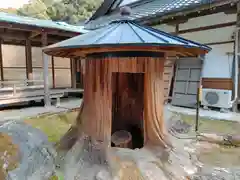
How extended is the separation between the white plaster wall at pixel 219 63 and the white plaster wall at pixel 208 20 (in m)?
0.81

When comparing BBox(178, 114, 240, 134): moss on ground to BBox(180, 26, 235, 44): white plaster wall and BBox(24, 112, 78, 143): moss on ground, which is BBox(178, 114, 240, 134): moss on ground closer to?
BBox(180, 26, 235, 44): white plaster wall

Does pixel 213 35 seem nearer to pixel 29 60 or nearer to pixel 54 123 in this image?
pixel 54 123

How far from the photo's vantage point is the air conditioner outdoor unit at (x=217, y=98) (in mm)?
6816

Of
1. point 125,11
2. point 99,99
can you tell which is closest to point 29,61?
point 125,11

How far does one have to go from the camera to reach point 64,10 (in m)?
19.8

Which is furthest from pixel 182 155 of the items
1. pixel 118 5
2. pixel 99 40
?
pixel 118 5

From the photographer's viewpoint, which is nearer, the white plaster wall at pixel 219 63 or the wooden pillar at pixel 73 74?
the white plaster wall at pixel 219 63

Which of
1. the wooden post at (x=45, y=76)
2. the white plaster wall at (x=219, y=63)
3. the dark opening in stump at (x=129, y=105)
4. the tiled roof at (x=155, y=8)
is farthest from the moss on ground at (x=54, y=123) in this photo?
the white plaster wall at (x=219, y=63)

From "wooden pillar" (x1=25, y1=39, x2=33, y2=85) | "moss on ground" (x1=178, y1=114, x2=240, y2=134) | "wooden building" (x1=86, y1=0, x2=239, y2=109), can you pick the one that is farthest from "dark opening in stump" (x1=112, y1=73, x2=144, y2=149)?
"wooden pillar" (x1=25, y1=39, x2=33, y2=85)

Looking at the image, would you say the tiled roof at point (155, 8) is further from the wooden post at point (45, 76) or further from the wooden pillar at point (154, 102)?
the wooden pillar at point (154, 102)

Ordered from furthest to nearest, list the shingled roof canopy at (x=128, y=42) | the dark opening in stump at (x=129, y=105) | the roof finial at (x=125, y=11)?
the dark opening in stump at (x=129, y=105), the roof finial at (x=125, y=11), the shingled roof canopy at (x=128, y=42)

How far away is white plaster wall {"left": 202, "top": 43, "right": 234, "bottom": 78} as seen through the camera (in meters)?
7.07

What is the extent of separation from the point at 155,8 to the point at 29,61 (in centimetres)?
598

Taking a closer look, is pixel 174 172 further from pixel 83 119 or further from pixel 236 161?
pixel 83 119
